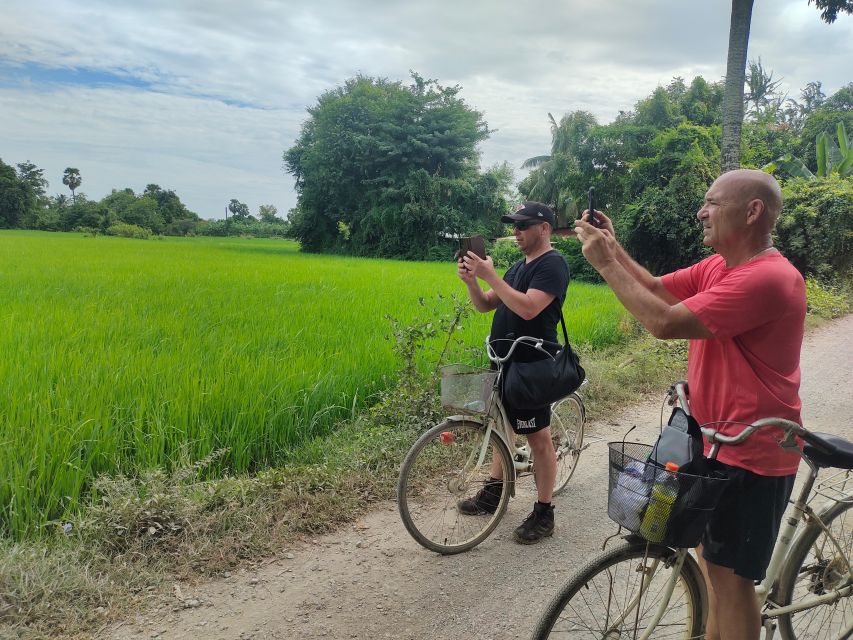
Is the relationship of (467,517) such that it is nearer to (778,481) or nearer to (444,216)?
(778,481)

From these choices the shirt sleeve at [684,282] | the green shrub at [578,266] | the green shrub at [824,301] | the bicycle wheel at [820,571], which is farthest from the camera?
the green shrub at [578,266]

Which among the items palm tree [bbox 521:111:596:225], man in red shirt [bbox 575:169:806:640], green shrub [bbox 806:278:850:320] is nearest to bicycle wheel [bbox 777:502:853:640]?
man in red shirt [bbox 575:169:806:640]

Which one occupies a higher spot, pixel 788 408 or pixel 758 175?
pixel 758 175

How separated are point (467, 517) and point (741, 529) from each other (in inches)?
68.5

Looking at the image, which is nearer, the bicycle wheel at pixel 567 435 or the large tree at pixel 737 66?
the bicycle wheel at pixel 567 435

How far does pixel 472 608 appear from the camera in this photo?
267cm

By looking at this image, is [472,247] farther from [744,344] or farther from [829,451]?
[829,451]

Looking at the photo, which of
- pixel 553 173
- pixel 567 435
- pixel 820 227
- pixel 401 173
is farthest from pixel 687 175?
pixel 553 173

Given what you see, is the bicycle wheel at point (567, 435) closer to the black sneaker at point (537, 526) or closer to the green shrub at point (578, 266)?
the black sneaker at point (537, 526)

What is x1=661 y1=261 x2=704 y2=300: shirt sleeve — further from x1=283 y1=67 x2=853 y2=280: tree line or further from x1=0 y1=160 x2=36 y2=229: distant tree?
x1=0 y1=160 x2=36 y2=229: distant tree

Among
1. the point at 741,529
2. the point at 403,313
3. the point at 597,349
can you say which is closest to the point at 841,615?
the point at 741,529

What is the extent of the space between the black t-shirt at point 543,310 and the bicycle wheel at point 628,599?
4.47ft

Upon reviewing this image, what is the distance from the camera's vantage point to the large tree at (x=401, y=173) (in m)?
32.7

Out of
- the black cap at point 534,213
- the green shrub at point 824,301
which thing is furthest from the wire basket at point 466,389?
the green shrub at point 824,301
